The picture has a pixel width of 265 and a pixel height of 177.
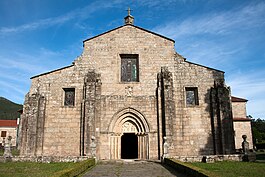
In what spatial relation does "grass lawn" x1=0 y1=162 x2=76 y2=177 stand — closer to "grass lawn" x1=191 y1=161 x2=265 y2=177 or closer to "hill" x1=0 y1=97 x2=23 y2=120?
"grass lawn" x1=191 y1=161 x2=265 y2=177

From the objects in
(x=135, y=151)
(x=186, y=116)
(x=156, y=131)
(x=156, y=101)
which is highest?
(x=156, y=101)

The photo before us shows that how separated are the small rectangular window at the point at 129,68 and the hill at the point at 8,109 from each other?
86245 mm

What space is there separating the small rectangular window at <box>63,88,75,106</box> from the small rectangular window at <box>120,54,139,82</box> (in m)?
3.82

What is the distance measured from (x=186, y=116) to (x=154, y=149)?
126 inches

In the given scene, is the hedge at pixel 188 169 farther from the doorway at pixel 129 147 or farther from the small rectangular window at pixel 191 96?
the doorway at pixel 129 147

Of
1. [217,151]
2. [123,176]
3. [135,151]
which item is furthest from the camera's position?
[135,151]

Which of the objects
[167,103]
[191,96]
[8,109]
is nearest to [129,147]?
[167,103]

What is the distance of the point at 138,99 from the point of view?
55.5 ft

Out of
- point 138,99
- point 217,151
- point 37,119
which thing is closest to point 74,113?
point 37,119

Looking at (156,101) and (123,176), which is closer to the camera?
(123,176)

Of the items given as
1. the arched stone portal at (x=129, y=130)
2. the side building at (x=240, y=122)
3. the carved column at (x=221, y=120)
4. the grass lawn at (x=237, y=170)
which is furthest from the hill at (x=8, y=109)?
the grass lawn at (x=237, y=170)

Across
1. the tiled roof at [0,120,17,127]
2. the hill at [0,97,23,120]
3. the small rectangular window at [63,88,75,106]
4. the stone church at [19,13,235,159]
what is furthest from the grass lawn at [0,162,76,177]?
the hill at [0,97,23,120]

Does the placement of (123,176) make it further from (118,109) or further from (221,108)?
(221,108)

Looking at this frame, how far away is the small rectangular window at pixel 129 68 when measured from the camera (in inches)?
701
